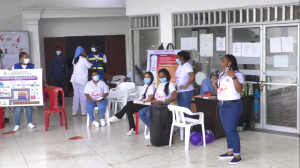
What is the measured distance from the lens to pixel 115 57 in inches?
548

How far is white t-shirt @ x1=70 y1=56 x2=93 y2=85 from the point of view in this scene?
32.8ft

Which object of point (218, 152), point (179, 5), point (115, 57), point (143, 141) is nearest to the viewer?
point (218, 152)

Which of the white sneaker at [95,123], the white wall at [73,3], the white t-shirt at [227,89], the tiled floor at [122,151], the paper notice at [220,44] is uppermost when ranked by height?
the white wall at [73,3]

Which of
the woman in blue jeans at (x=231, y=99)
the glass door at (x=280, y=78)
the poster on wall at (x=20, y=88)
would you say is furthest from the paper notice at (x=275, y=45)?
the poster on wall at (x=20, y=88)

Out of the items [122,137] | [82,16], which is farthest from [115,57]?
[122,137]

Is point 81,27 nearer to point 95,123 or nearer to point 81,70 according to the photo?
point 81,70

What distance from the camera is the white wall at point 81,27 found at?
13266 millimetres

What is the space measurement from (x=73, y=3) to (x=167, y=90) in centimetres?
701

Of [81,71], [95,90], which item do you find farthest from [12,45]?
[95,90]

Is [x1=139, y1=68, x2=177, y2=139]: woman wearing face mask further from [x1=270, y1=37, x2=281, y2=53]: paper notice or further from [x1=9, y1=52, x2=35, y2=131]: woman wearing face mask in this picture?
[x1=9, y1=52, x2=35, y2=131]: woman wearing face mask

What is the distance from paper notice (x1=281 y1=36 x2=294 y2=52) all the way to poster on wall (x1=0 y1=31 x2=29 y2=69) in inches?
293

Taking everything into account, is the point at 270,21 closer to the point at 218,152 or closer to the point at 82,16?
Result: the point at 218,152

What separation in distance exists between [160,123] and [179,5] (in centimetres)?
330

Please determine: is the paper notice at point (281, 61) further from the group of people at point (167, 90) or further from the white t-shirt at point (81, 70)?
the white t-shirt at point (81, 70)
